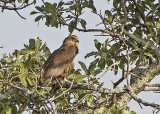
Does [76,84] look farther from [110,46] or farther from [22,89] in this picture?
[110,46]

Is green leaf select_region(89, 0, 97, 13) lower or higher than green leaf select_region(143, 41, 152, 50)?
higher

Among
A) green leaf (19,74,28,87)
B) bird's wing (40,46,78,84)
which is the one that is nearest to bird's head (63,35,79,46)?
bird's wing (40,46,78,84)

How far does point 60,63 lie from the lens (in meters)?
8.27

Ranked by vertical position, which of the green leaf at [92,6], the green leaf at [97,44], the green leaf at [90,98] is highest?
the green leaf at [92,6]

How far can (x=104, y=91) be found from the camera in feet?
19.7

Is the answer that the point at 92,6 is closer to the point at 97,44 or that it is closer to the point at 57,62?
the point at 97,44

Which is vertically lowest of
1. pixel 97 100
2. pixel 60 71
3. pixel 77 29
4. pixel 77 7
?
pixel 97 100

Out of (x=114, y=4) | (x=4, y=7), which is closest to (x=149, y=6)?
(x=114, y=4)

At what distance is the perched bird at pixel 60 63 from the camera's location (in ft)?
24.3

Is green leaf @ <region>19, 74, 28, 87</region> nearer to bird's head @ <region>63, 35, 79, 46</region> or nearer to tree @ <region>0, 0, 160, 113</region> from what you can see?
tree @ <region>0, 0, 160, 113</region>

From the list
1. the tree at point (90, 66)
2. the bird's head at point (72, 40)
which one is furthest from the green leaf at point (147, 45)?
the bird's head at point (72, 40)

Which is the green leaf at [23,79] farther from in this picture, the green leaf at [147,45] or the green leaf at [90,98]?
the green leaf at [147,45]

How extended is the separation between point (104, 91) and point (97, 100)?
3.14 ft

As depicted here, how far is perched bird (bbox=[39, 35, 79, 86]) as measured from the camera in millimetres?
7410
